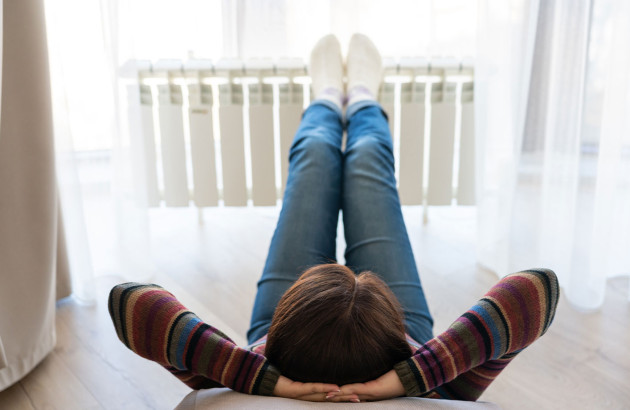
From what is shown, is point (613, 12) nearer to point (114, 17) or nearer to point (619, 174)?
point (619, 174)

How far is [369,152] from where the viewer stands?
3.67ft

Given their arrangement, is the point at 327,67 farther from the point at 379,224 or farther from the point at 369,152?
the point at 379,224

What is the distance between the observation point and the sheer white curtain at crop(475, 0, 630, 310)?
4.48ft

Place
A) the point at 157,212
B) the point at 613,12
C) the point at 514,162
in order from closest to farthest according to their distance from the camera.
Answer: the point at 613,12 → the point at 514,162 → the point at 157,212

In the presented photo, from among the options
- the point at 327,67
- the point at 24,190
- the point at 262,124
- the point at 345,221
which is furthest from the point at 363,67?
the point at 24,190

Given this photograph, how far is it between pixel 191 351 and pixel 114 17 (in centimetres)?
109

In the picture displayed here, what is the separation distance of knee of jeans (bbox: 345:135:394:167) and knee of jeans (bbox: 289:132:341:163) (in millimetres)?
35

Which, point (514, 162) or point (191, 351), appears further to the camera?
point (514, 162)

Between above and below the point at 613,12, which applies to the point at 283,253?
below

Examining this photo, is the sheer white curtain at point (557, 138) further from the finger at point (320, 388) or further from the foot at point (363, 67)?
the finger at point (320, 388)

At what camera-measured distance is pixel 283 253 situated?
0.96m

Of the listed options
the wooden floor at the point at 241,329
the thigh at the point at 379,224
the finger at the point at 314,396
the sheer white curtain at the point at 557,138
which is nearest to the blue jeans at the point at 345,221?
the thigh at the point at 379,224

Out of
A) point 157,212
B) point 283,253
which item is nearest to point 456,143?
point 283,253

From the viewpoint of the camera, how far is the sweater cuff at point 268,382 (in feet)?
2.01
